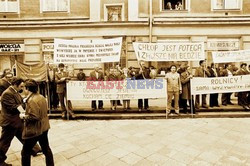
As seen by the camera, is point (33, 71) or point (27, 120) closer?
point (27, 120)

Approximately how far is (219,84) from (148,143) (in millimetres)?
4379

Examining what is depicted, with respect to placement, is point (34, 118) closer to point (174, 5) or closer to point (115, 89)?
point (115, 89)

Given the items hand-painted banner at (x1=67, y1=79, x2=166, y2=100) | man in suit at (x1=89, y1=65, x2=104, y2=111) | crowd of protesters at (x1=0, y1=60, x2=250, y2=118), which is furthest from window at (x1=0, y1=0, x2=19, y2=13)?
hand-painted banner at (x1=67, y1=79, x2=166, y2=100)

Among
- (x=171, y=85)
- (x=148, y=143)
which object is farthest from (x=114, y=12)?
(x=148, y=143)

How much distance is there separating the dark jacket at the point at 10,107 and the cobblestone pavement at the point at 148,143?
3.35ft

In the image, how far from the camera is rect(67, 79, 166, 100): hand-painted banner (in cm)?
773

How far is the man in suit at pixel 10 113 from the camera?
3991 millimetres

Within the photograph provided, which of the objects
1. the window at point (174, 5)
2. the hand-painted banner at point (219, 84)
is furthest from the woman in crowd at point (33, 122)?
the window at point (174, 5)

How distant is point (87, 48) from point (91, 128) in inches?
118

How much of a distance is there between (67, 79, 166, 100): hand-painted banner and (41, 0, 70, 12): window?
8.17 m

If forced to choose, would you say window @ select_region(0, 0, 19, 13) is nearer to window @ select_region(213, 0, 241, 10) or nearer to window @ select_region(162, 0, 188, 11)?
window @ select_region(162, 0, 188, 11)

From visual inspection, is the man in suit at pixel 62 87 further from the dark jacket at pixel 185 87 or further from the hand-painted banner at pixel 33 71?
the dark jacket at pixel 185 87

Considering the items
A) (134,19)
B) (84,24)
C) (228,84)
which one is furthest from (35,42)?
(228,84)

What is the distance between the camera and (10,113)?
4.10m
